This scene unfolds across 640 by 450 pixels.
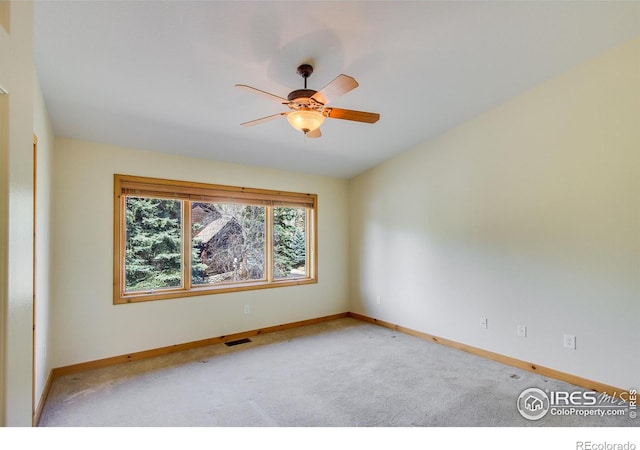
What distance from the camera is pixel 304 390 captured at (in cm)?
287

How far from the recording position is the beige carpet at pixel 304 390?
240 cm

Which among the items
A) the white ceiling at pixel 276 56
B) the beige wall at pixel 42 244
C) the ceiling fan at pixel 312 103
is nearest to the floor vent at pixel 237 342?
the beige wall at pixel 42 244

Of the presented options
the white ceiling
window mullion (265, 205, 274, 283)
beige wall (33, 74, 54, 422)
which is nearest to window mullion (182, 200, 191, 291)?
the white ceiling

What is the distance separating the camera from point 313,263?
5.14 meters

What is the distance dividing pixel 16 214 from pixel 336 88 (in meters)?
1.69

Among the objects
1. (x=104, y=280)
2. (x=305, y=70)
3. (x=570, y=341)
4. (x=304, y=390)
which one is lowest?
(x=304, y=390)

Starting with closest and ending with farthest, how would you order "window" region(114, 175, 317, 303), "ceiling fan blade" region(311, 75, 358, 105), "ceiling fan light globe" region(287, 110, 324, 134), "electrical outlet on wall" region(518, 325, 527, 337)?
"ceiling fan blade" region(311, 75, 358, 105) < "ceiling fan light globe" region(287, 110, 324, 134) < "electrical outlet on wall" region(518, 325, 527, 337) < "window" region(114, 175, 317, 303)

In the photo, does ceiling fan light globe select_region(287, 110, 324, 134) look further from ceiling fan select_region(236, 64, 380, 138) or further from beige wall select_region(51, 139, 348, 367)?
beige wall select_region(51, 139, 348, 367)

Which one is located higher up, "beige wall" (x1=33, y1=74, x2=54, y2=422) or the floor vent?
"beige wall" (x1=33, y1=74, x2=54, y2=422)

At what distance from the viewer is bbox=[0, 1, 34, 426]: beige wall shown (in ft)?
2.86

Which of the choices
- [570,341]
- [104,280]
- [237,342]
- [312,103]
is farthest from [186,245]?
[570,341]

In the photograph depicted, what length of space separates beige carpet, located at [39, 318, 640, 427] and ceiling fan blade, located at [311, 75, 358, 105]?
7.52 ft

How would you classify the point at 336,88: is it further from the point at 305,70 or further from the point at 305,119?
the point at 305,70
